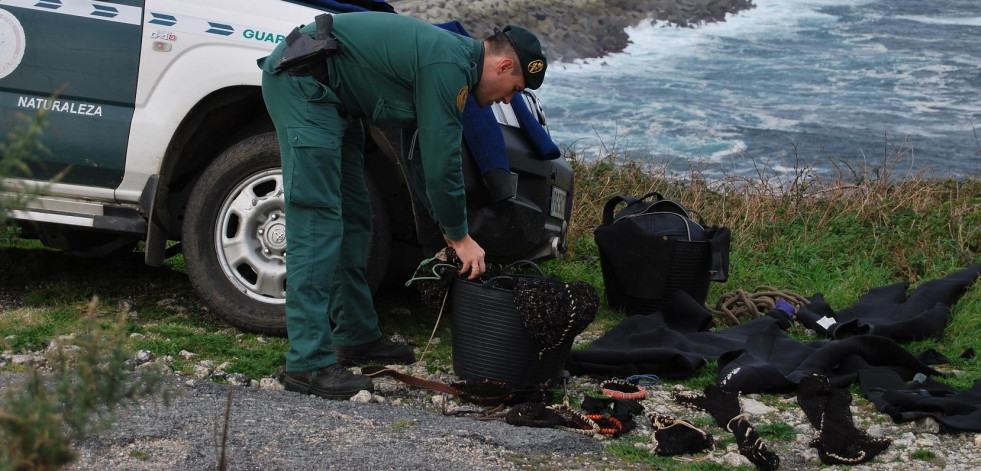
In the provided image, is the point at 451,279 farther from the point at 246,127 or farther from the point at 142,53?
the point at 142,53

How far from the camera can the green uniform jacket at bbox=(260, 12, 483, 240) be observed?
4.09 meters

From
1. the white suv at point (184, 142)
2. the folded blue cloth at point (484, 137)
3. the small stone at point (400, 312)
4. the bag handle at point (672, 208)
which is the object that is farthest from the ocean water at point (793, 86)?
the folded blue cloth at point (484, 137)

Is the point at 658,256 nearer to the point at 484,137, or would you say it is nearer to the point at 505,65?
the point at 484,137

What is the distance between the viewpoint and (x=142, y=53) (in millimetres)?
5094

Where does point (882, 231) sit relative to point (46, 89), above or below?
below

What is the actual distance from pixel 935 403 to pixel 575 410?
149cm

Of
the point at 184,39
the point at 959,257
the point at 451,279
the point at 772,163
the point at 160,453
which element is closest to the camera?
the point at 160,453

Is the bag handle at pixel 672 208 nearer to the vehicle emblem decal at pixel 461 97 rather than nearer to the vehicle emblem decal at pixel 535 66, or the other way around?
the vehicle emblem decal at pixel 535 66

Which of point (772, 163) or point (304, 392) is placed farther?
point (772, 163)

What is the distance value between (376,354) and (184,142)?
1.41 meters

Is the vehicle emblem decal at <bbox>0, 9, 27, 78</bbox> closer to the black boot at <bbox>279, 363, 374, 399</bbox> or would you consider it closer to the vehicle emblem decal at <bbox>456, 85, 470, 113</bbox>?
the black boot at <bbox>279, 363, 374, 399</bbox>

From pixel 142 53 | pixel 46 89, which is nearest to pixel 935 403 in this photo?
pixel 142 53

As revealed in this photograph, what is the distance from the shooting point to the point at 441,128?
4.09 metres

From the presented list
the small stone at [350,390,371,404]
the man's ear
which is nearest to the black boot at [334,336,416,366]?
the small stone at [350,390,371,404]
